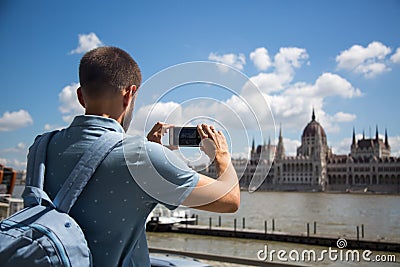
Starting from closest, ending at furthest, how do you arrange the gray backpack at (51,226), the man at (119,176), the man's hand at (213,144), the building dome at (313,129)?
the gray backpack at (51,226)
the man at (119,176)
the man's hand at (213,144)
the building dome at (313,129)

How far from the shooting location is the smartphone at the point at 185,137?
3.31 feet

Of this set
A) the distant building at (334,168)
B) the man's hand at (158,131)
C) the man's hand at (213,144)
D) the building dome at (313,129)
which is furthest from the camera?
the building dome at (313,129)

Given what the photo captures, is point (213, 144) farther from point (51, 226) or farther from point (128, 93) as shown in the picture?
point (51, 226)

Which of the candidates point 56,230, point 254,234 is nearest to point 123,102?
point 56,230

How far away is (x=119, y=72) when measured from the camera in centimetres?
92

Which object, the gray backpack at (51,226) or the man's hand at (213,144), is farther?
the man's hand at (213,144)

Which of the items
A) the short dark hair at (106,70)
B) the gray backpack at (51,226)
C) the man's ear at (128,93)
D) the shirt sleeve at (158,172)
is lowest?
the gray backpack at (51,226)

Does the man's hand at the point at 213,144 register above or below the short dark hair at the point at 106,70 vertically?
below

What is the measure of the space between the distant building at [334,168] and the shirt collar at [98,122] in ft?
204

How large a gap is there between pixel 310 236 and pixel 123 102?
14.1m

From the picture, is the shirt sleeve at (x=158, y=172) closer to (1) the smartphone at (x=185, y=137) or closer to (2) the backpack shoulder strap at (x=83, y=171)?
(2) the backpack shoulder strap at (x=83, y=171)

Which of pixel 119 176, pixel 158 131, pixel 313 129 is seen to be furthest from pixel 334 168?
pixel 119 176

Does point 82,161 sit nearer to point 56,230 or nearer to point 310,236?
point 56,230

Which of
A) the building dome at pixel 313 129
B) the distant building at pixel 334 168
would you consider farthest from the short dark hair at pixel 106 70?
the building dome at pixel 313 129
